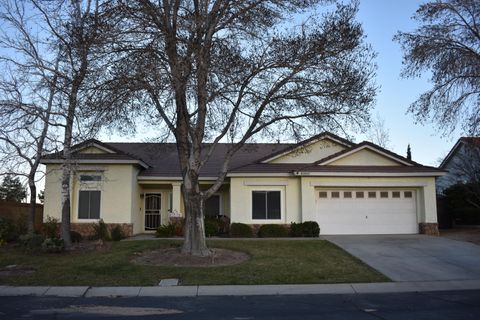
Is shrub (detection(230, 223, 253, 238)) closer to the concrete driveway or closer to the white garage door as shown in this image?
the white garage door

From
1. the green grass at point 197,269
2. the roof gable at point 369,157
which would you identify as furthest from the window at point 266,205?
the green grass at point 197,269

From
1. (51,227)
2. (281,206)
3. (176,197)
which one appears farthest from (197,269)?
(176,197)

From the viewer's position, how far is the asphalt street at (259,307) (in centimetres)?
904

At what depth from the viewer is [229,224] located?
23359mm

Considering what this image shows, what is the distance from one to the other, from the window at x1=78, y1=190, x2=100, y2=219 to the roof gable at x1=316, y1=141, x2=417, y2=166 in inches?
457

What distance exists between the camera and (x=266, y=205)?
23.2 meters

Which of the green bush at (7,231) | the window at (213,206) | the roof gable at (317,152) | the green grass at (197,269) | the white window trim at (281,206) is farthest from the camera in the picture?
the window at (213,206)

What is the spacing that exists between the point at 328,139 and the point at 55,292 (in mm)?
16609

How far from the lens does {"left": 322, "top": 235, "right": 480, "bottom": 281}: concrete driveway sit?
13.9 metres

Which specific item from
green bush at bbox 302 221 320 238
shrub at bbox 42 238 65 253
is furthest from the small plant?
shrub at bbox 42 238 65 253

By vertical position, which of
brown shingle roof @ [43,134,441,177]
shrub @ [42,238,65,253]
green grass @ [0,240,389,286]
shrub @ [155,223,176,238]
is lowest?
green grass @ [0,240,389,286]

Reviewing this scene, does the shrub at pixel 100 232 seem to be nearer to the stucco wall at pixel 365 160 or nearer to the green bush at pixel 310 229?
the green bush at pixel 310 229

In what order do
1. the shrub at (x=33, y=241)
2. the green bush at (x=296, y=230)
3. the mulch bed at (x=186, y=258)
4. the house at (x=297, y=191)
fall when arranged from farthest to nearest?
the house at (x=297, y=191)
the green bush at (x=296, y=230)
the shrub at (x=33, y=241)
the mulch bed at (x=186, y=258)

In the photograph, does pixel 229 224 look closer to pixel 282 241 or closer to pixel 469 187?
pixel 282 241
